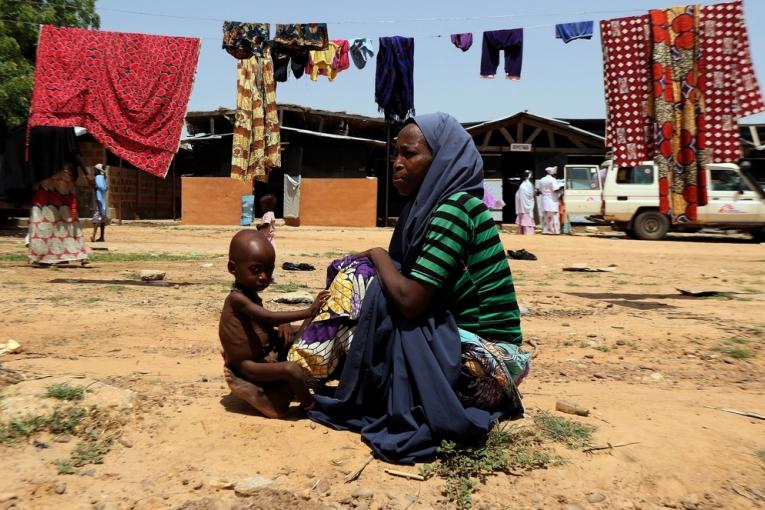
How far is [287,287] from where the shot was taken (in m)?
6.66

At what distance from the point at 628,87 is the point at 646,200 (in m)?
9.90

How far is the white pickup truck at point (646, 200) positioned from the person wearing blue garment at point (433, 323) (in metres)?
13.1

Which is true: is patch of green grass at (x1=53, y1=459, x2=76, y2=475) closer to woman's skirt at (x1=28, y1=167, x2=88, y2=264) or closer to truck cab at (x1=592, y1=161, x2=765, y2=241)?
woman's skirt at (x1=28, y1=167, x2=88, y2=264)

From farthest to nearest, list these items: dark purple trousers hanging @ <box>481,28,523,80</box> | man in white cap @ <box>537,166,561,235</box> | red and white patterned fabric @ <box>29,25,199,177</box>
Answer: man in white cap @ <box>537,166,561,235</box> < dark purple trousers hanging @ <box>481,28,523,80</box> < red and white patterned fabric @ <box>29,25,199,177</box>

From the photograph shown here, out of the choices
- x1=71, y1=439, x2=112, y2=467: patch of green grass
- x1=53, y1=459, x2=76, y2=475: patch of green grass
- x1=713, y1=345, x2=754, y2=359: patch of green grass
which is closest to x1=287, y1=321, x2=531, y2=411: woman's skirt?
x1=71, y1=439, x2=112, y2=467: patch of green grass

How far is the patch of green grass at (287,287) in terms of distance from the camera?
6508mm

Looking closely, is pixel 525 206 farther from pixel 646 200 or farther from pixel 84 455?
pixel 84 455

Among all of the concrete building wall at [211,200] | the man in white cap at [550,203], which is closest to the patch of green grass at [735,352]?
the man in white cap at [550,203]

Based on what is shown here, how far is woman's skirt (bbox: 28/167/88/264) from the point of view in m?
7.79

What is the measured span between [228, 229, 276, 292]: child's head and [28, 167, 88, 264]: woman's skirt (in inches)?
240

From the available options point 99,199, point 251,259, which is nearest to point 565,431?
point 251,259

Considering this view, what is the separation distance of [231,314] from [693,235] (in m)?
17.5

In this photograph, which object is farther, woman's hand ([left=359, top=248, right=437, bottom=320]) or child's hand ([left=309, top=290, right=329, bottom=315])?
child's hand ([left=309, top=290, right=329, bottom=315])

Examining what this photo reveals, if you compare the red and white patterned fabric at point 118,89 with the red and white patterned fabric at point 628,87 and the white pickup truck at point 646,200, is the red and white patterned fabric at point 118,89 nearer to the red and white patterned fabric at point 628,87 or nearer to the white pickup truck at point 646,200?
the red and white patterned fabric at point 628,87
